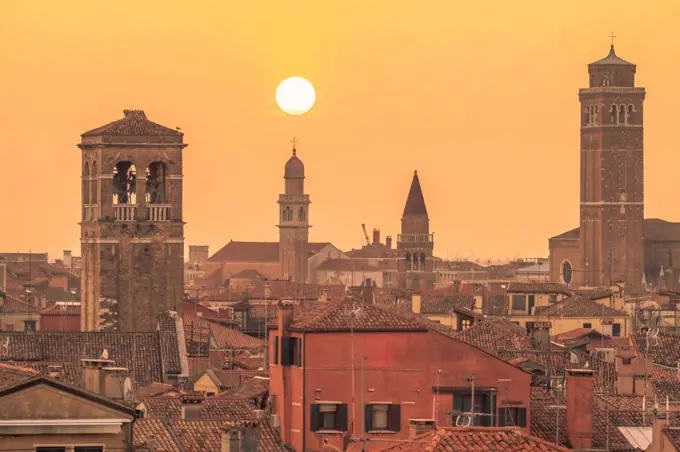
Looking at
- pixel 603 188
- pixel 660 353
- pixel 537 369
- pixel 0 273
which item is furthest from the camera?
pixel 603 188

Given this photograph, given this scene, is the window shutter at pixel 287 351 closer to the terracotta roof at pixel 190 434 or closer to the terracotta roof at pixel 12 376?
the terracotta roof at pixel 190 434

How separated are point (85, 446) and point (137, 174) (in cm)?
5485

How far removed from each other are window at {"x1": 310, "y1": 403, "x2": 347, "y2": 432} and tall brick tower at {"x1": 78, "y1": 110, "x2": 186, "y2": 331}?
4345 cm

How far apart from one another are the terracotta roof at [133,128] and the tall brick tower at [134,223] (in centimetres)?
3

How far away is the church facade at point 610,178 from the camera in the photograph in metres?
179

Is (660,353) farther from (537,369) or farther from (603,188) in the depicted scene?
(603,188)

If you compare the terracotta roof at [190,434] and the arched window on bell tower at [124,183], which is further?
the arched window on bell tower at [124,183]

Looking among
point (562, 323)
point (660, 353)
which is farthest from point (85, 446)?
point (562, 323)

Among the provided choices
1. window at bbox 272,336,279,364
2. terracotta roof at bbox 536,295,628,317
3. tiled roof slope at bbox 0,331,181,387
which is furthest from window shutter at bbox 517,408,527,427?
terracotta roof at bbox 536,295,628,317

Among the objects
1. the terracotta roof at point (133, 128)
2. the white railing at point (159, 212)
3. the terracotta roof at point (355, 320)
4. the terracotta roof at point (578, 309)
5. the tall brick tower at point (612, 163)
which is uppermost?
the tall brick tower at point (612, 163)

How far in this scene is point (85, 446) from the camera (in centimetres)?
2212

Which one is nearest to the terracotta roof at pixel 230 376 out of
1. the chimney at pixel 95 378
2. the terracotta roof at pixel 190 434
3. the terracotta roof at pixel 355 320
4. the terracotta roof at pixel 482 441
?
the terracotta roof at pixel 355 320

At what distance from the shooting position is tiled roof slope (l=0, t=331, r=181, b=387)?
170 ft

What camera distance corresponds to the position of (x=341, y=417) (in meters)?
31.5
